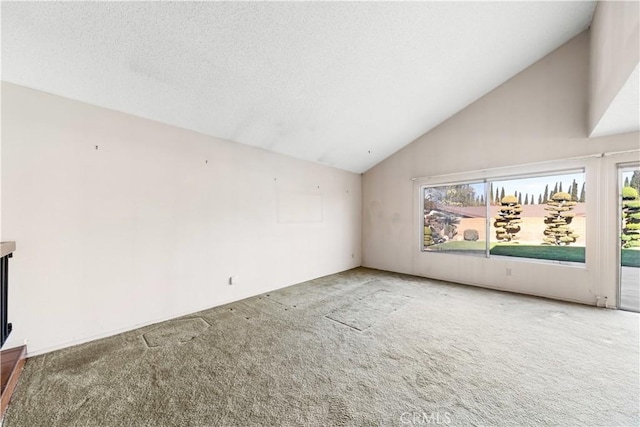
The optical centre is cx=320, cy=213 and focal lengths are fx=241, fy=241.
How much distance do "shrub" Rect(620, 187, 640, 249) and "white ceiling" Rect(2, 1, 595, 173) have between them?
7.36 ft

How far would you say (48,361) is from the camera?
1997 millimetres

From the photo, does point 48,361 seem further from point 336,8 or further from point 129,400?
point 336,8

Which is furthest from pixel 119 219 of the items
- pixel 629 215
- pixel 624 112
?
pixel 629 215

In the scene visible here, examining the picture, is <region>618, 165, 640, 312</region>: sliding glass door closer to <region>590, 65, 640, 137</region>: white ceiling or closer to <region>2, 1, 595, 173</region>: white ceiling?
<region>590, 65, 640, 137</region>: white ceiling

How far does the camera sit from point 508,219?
13.2 ft

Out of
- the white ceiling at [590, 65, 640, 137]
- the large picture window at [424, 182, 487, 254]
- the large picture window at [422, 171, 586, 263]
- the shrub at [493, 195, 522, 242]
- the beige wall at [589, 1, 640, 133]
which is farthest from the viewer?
the large picture window at [424, 182, 487, 254]

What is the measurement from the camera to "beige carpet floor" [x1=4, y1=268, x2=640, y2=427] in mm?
1459

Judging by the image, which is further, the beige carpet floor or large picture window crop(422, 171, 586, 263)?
large picture window crop(422, 171, 586, 263)

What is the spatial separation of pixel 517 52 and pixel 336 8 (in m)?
2.87

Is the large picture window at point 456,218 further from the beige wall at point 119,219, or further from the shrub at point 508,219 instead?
the beige wall at point 119,219

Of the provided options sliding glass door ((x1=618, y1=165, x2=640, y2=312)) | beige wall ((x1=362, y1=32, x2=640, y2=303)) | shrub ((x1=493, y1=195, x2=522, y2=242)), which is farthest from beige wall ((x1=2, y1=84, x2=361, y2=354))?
sliding glass door ((x1=618, y1=165, x2=640, y2=312))

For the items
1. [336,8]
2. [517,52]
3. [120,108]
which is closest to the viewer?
[336,8]

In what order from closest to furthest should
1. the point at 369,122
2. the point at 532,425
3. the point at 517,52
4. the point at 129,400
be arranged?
the point at 532,425 → the point at 129,400 → the point at 517,52 → the point at 369,122

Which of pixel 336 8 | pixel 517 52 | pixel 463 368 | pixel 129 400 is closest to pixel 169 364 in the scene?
pixel 129 400
